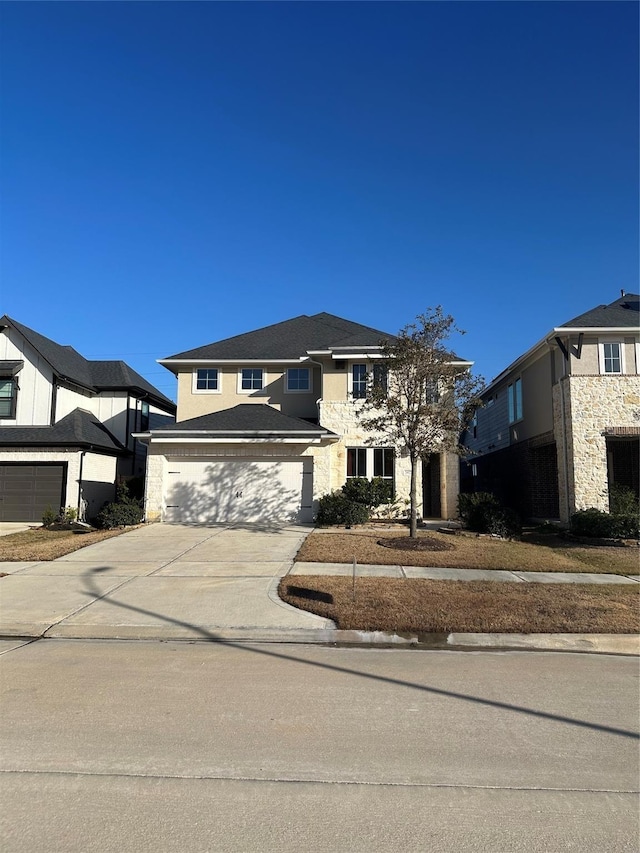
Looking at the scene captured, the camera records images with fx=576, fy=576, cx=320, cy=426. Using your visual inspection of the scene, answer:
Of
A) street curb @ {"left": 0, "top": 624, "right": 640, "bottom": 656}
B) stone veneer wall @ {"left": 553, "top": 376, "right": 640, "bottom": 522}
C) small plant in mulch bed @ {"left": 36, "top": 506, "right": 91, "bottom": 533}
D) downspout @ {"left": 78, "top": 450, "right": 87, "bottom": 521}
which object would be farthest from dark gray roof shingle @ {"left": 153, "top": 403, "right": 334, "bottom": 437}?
street curb @ {"left": 0, "top": 624, "right": 640, "bottom": 656}

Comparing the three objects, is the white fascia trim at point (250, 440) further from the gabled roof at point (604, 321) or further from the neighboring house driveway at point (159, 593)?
the gabled roof at point (604, 321)

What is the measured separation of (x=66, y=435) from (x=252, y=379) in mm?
7234

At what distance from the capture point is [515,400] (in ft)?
78.3

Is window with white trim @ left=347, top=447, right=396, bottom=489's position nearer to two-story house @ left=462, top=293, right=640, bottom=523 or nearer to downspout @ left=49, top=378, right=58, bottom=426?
two-story house @ left=462, top=293, right=640, bottom=523

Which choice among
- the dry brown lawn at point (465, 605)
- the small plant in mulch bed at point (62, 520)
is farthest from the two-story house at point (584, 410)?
the small plant in mulch bed at point (62, 520)

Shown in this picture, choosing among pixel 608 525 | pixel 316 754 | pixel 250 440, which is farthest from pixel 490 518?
pixel 316 754

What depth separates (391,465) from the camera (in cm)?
2055

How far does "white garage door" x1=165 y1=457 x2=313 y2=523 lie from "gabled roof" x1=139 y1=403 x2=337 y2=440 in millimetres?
1034

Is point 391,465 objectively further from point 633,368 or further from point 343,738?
point 343,738

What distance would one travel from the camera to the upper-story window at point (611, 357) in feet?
59.4

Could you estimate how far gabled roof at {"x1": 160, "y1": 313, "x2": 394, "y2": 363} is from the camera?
22.8 metres

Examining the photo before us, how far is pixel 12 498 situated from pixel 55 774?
19.2 metres

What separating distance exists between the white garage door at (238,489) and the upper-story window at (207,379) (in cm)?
427

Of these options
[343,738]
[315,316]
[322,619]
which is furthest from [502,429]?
[343,738]
